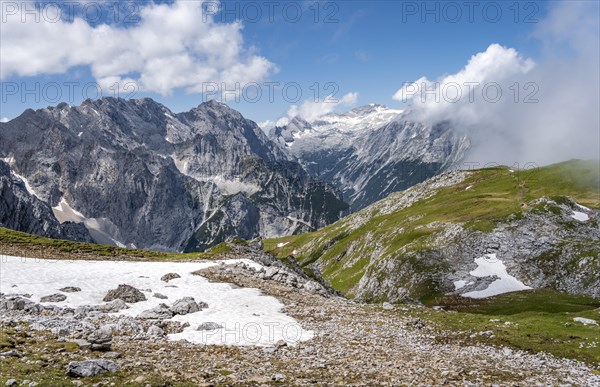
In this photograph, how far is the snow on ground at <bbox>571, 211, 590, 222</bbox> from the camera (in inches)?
4727

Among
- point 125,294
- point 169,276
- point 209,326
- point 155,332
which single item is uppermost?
point 169,276

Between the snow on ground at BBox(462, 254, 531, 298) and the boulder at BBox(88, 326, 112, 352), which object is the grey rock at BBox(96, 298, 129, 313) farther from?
the snow on ground at BBox(462, 254, 531, 298)

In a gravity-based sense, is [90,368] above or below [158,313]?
above

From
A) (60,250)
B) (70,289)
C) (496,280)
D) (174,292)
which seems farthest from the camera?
(496,280)

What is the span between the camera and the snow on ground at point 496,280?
99750mm

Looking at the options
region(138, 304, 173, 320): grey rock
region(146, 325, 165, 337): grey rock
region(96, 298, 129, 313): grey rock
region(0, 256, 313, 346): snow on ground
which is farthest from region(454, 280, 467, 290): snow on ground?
region(146, 325, 165, 337): grey rock

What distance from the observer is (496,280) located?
104 meters

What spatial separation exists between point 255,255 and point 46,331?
1704 inches

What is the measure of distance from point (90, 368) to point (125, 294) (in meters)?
22.1

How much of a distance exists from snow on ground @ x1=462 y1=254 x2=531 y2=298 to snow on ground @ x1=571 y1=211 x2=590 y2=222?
96.7 ft

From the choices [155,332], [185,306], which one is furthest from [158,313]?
[155,332]

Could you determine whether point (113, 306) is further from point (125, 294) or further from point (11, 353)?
point (11, 353)

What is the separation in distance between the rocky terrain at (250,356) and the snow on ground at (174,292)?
5.06 feet

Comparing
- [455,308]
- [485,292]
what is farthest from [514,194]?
[455,308]
